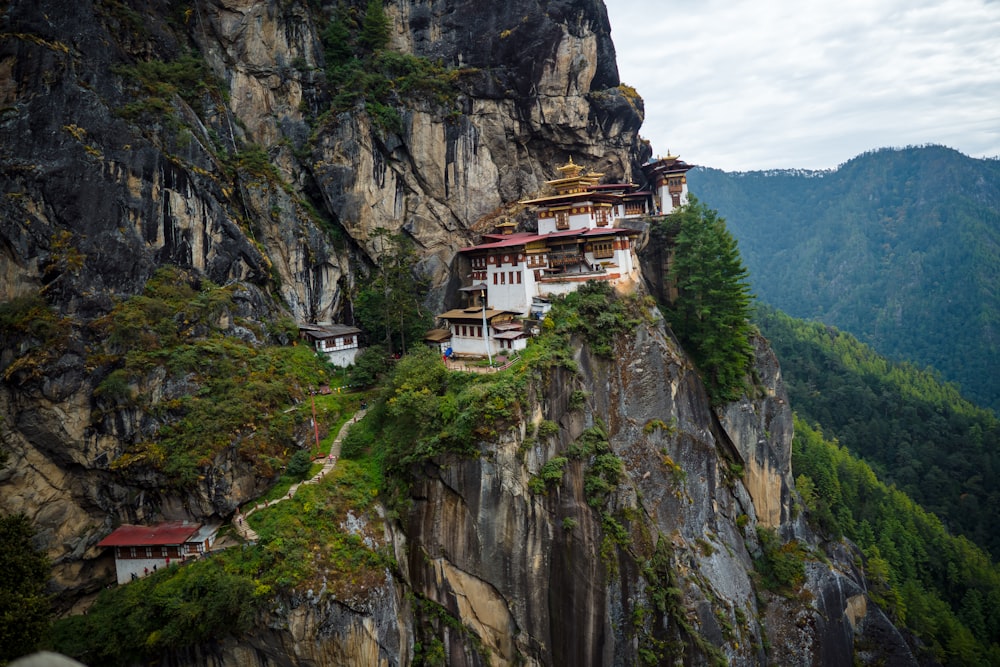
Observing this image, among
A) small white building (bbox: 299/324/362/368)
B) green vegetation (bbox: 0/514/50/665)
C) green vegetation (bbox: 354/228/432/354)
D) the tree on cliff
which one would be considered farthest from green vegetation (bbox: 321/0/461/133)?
green vegetation (bbox: 0/514/50/665)

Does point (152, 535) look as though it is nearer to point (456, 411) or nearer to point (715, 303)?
point (456, 411)

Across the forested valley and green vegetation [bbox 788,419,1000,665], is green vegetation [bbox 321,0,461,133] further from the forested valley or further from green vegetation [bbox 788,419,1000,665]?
green vegetation [bbox 788,419,1000,665]

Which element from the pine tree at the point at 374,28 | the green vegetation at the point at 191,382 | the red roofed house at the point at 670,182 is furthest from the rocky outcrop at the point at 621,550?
the pine tree at the point at 374,28

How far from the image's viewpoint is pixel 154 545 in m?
24.3

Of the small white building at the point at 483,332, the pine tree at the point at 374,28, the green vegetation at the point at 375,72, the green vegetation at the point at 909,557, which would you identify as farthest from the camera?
the pine tree at the point at 374,28

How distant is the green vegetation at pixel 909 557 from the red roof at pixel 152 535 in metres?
40.3

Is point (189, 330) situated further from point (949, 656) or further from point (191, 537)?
point (949, 656)

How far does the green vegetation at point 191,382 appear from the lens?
26.0 metres

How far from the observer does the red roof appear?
79.4ft

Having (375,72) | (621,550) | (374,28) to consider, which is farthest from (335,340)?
(374,28)

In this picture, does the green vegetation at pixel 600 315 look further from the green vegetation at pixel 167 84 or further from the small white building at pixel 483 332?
the green vegetation at pixel 167 84

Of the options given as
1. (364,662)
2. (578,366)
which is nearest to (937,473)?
(578,366)

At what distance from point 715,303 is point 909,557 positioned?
37.1 metres

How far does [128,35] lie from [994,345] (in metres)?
177
